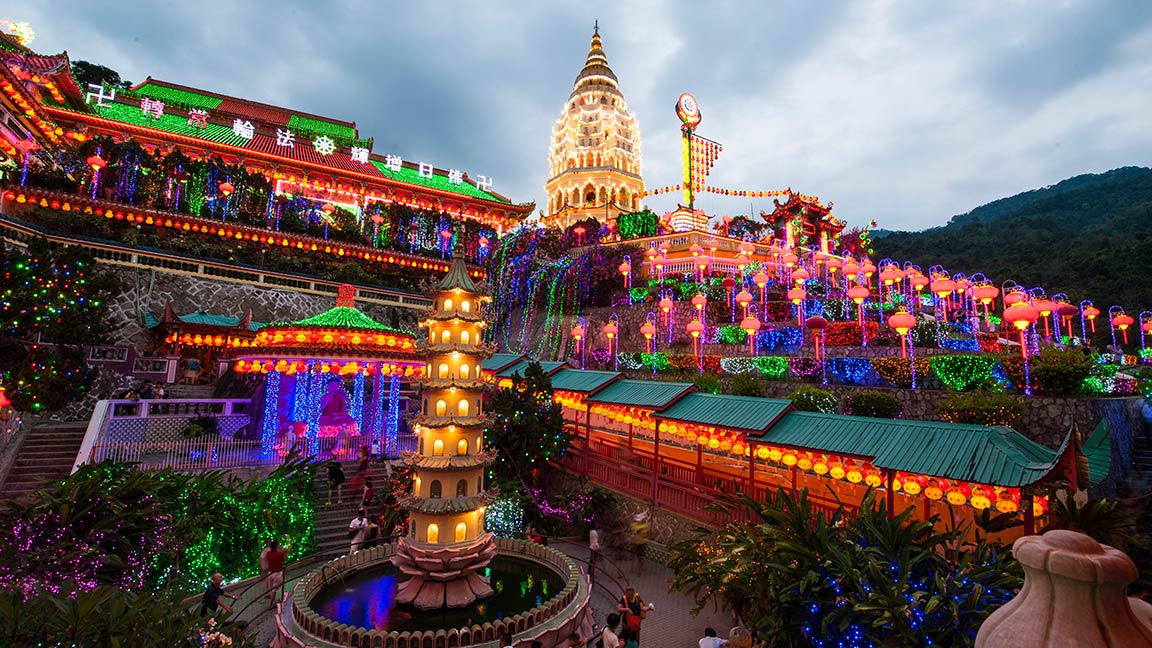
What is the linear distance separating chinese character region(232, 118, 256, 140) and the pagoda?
40.2 m

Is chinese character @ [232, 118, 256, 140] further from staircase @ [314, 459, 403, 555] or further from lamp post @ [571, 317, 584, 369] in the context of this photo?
staircase @ [314, 459, 403, 555]

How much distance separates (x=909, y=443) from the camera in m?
10.1

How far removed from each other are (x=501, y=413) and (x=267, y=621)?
7.80 metres

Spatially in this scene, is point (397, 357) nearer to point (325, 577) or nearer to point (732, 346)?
point (325, 577)

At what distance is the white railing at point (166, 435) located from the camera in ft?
49.1

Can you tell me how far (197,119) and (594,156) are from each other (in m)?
35.9

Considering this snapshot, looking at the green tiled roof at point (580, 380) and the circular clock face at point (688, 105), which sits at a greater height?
the circular clock face at point (688, 105)

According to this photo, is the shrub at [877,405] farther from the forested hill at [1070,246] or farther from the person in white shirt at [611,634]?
the forested hill at [1070,246]

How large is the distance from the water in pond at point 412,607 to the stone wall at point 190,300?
2087cm

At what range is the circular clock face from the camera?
39375 mm

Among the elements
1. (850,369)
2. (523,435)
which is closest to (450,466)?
(523,435)

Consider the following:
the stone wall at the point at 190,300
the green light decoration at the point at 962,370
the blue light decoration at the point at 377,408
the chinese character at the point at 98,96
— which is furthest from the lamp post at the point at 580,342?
the chinese character at the point at 98,96

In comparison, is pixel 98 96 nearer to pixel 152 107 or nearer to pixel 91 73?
pixel 152 107

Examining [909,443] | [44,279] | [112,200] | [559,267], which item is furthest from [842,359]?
[112,200]
